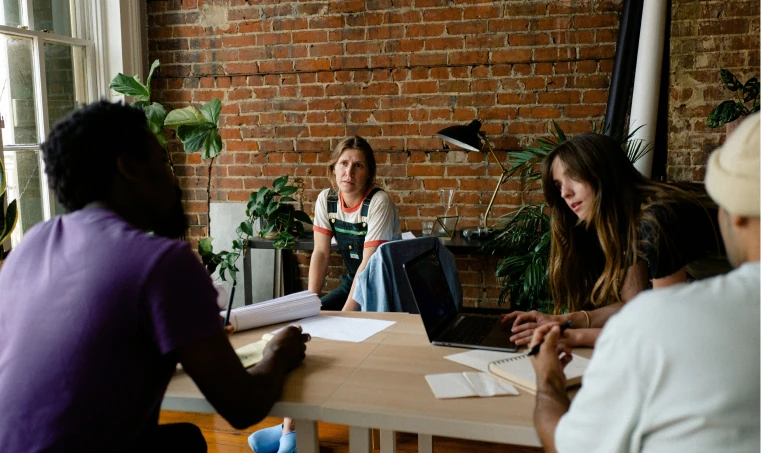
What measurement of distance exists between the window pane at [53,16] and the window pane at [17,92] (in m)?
0.16

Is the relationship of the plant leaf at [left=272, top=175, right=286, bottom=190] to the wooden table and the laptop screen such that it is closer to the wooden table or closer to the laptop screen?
the laptop screen

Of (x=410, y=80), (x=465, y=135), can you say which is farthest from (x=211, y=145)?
(x=465, y=135)

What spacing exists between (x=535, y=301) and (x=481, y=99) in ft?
4.72

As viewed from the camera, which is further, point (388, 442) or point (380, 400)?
point (388, 442)

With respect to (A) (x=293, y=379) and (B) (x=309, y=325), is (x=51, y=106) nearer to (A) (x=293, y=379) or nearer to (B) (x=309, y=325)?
(B) (x=309, y=325)

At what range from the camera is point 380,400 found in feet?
4.42

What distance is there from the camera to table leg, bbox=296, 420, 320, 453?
1.51 metres

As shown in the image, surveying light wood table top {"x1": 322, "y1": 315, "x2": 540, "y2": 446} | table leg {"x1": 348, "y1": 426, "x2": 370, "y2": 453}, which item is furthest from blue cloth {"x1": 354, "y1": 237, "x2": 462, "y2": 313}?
table leg {"x1": 348, "y1": 426, "x2": 370, "y2": 453}

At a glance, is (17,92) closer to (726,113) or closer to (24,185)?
(24,185)

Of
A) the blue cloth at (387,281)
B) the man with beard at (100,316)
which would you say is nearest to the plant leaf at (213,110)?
the blue cloth at (387,281)

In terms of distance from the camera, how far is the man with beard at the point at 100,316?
1.12 meters

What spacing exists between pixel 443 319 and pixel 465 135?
2099mm

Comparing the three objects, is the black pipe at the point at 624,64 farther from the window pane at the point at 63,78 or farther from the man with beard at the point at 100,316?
the window pane at the point at 63,78

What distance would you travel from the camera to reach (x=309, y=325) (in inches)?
78.6
